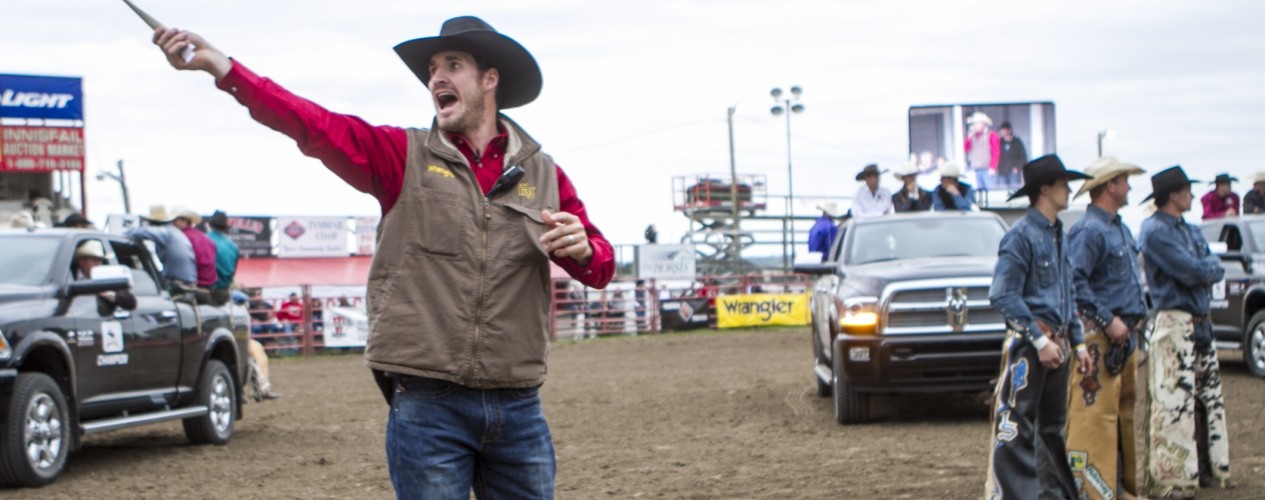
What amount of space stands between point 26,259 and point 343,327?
2043 cm

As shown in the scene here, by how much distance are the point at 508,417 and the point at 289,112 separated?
1.01 metres

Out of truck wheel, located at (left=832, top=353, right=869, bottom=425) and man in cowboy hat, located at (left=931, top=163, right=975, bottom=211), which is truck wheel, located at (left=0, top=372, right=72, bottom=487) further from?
man in cowboy hat, located at (left=931, top=163, right=975, bottom=211)

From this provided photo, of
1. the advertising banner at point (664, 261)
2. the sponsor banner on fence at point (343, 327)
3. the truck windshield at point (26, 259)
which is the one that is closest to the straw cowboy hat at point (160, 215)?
the truck windshield at point (26, 259)

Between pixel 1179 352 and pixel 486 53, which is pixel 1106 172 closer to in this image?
pixel 1179 352

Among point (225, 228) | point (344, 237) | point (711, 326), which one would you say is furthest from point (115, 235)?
point (344, 237)

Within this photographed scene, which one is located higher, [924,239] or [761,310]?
[924,239]

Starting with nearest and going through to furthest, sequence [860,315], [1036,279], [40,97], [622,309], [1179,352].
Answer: [1036,279]
[1179,352]
[860,315]
[40,97]
[622,309]

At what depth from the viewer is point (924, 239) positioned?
12930mm

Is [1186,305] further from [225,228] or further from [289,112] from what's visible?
[225,228]

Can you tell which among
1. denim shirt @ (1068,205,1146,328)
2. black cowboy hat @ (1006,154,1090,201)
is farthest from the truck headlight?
black cowboy hat @ (1006,154,1090,201)

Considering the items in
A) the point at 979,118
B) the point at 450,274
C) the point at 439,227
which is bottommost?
the point at 450,274

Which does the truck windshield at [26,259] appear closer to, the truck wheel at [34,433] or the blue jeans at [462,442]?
the truck wheel at [34,433]

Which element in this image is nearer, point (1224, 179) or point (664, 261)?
point (1224, 179)

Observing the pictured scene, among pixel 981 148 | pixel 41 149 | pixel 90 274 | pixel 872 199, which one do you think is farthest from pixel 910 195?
pixel 981 148
